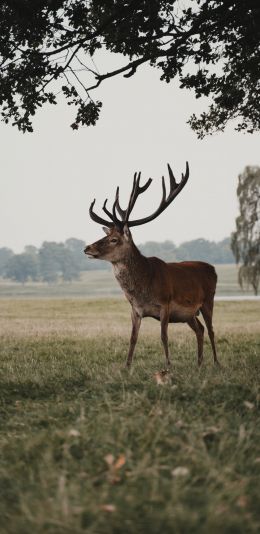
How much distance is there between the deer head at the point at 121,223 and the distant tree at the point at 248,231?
24.0 m

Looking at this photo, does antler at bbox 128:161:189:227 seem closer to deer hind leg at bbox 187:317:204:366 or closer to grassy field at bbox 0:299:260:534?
deer hind leg at bbox 187:317:204:366

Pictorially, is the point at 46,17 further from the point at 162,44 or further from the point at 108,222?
the point at 108,222

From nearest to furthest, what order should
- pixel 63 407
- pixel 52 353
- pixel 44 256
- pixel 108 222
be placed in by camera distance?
pixel 63 407, pixel 108 222, pixel 52 353, pixel 44 256

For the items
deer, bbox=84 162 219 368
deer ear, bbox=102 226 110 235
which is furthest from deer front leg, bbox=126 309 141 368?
deer ear, bbox=102 226 110 235

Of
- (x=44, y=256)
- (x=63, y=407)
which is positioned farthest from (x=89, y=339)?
(x=44, y=256)

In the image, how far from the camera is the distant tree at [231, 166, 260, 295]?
33625mm

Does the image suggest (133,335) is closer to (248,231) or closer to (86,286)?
(248,231)

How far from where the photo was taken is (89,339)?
16375 millimetres

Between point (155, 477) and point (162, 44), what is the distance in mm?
8868

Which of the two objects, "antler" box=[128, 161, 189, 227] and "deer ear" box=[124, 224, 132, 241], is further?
"antler" box=[128, 161, 189, 227]

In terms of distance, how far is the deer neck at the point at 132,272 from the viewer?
962 cm

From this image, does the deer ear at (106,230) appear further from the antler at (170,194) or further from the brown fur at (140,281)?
the antler at (170,194)

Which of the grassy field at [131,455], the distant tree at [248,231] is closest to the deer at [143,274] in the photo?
the grassy field at [131,455]

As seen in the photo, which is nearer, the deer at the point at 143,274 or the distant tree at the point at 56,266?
the deer at the point at 143,274
